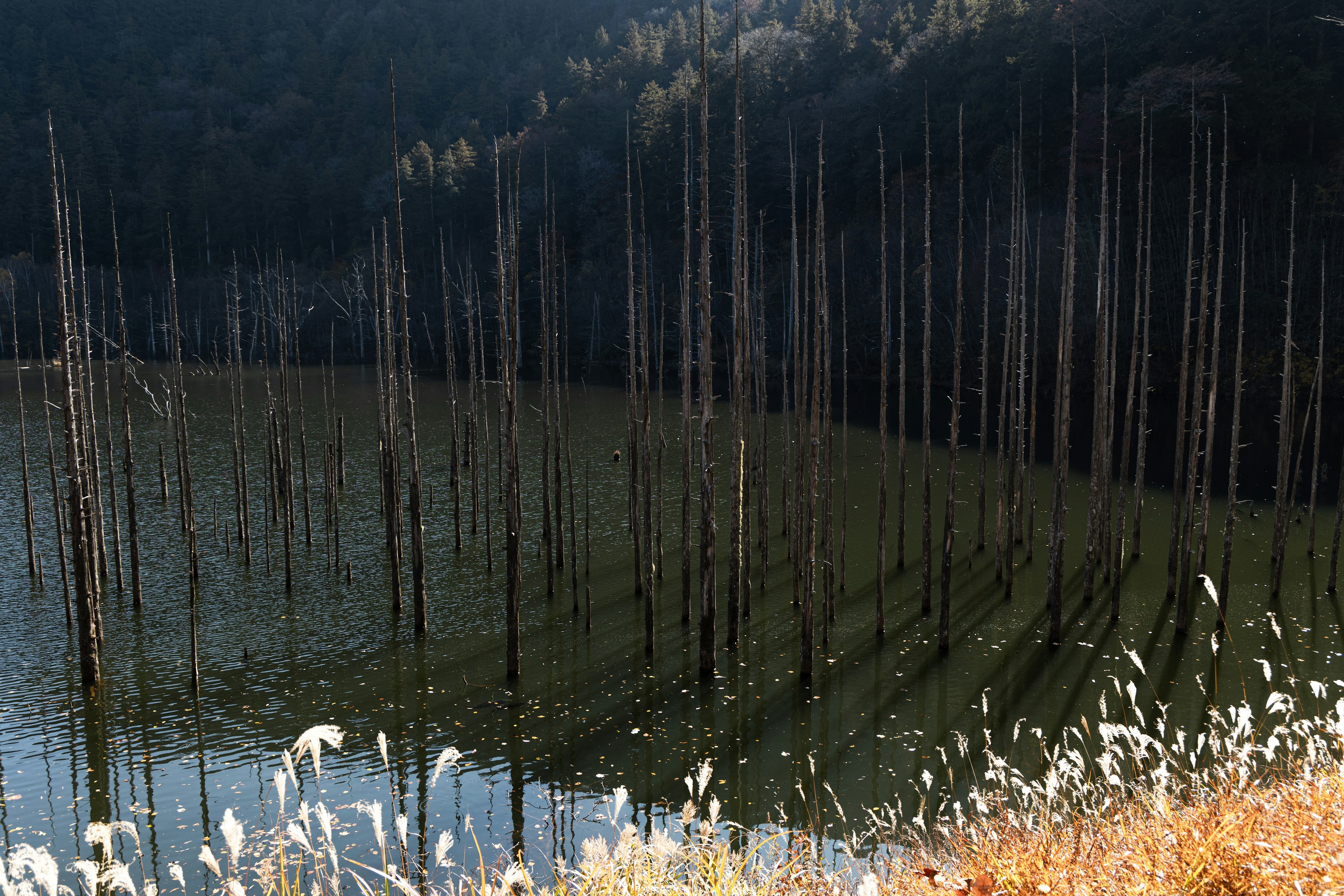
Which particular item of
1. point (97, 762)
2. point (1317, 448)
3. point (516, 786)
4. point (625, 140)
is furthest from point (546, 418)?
Result: point (625, 140)

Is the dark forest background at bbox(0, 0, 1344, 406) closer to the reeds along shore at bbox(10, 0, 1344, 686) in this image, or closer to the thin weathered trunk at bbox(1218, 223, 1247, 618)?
the reeds along shore at bbox(10, 0, 1344, 686)

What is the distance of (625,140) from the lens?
62094 millimetres

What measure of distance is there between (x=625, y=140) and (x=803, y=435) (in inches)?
2141

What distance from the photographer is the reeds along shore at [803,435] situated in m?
10.6

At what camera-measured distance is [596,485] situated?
2214 cm

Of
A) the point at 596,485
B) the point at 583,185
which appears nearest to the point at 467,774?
→ the point at 596,485

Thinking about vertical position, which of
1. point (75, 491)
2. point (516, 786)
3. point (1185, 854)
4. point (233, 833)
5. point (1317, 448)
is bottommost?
point (516, 786)

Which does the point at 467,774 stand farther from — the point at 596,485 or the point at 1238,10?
the point at 1238,10

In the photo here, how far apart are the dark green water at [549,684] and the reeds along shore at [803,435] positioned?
14.7 inches

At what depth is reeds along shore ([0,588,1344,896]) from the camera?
124 inches

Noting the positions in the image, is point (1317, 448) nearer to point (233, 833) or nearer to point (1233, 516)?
point (1233, 516)

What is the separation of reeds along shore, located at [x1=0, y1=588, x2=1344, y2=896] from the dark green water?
193mm

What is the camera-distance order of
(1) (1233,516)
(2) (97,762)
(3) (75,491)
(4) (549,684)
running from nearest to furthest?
(2) (97,762)
(3) (75,491)
(4) (549,684)
(1) (1233,516)

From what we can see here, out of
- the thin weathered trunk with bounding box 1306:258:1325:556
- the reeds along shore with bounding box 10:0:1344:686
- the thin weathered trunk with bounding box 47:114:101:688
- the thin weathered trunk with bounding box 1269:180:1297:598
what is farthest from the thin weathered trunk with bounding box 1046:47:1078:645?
the thin weathered trunk with bounding box 47:114:101:688
